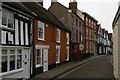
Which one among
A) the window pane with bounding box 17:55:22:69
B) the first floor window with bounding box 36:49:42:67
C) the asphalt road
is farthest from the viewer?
the first floor window with bounding box 36:49:42:67

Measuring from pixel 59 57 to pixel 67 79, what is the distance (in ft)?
33.1

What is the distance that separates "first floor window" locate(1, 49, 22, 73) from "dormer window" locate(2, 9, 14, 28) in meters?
1.59

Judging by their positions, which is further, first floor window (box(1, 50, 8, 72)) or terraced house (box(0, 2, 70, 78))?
terraced house (box(0, 2, 70, 78))

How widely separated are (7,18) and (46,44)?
25.6 feet

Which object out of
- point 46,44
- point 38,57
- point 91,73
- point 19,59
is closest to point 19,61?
point 19,59

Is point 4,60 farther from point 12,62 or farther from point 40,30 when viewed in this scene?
point 40,30

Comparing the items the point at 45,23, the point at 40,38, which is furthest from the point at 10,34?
the point at 45,23

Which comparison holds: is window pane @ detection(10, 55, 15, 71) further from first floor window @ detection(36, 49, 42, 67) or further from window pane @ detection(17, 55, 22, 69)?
first floor window @ detection(36, 49, 42, 67)

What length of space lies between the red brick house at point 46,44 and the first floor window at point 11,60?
8.05 feet

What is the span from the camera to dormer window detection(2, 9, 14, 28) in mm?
12939

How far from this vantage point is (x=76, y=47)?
35.6 m

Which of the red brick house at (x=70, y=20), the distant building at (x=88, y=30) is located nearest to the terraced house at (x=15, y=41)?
the red brick house at (x=70, y=20)

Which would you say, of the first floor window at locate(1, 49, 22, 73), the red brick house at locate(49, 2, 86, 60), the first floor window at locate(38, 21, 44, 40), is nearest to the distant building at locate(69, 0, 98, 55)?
the red brick house at locate(49, 2, 86, 60)

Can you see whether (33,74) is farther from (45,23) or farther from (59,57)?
(59,57)
